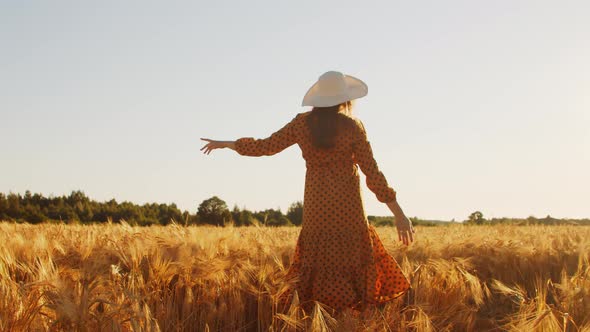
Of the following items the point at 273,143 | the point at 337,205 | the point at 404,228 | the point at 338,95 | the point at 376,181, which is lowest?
the point at 404,228

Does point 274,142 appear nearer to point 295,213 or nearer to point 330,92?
point 330,92

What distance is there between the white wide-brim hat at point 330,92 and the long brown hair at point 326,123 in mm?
69

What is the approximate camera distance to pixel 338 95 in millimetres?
3721

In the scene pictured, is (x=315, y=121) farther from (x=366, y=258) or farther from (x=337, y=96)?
(x=366, y=258)

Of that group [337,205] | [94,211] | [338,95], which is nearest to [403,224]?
[337,205]

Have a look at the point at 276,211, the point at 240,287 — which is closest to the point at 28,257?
the point at 240,287

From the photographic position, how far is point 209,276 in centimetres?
353

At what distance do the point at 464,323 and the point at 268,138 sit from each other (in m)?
1.73

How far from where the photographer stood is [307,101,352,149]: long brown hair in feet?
12.1

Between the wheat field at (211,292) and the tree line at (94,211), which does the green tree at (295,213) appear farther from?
the wheat field at (211,292)

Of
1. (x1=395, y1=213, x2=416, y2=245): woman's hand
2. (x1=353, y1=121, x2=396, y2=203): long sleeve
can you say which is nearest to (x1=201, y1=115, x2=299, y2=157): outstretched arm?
(x1=353, y1=121, x2=396, y2=203): long sleeve

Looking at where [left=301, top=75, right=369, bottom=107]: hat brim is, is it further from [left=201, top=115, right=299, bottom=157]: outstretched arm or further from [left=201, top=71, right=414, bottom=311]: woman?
[left=201, top=115, right=299, bottom=157]: outstretched arm

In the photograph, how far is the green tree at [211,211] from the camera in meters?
16.4

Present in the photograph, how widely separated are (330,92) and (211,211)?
13054 millimetres
